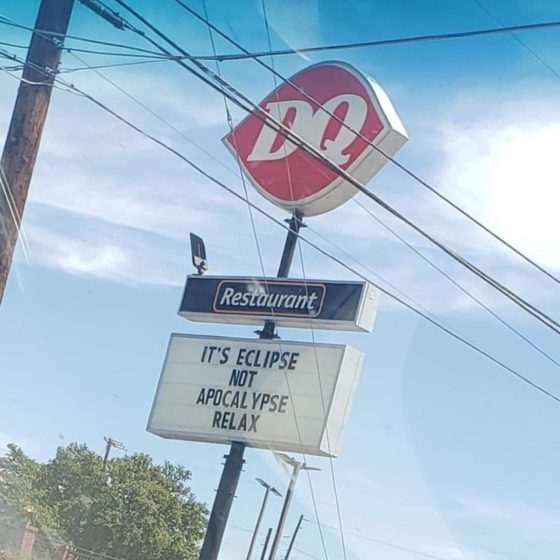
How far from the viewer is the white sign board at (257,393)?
11922mm

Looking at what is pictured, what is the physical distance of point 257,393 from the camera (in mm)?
12422

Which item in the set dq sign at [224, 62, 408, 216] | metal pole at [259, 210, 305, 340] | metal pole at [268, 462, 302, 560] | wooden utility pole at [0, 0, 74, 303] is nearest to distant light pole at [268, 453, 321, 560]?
metal pole at [268, 462, 302, 560]

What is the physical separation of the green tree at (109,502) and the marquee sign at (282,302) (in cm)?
610

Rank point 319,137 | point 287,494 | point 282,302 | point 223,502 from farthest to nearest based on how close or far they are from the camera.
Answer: point 287,494, point 319,137, point 282,302, point 223,502

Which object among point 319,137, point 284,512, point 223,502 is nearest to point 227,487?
point 223,502

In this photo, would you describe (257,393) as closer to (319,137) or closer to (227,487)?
(227,487)

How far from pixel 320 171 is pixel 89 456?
9.10 metres

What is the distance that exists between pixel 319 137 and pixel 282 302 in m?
2.09

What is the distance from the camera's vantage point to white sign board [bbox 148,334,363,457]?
39.1ft

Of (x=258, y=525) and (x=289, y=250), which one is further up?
(x=289, y=250)

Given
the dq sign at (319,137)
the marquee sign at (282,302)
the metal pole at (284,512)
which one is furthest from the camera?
the metal pole at (284,512)

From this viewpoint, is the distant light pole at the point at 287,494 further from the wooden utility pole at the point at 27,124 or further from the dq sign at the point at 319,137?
the wooden utility pole at the point at 27,124

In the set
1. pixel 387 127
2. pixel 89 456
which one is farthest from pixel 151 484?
pixel 387 127

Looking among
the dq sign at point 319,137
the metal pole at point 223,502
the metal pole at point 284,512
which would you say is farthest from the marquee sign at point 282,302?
the metal pole at point 284,512
